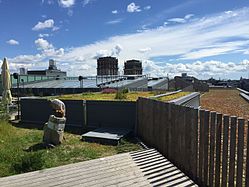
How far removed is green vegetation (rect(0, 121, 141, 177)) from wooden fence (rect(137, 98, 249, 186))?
5.66ft

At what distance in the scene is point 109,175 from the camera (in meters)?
4.98

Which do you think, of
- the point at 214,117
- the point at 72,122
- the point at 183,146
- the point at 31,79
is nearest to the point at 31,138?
the point at 72,122

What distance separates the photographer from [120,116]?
10117 millimetres

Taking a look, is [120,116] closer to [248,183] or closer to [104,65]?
[248,183]

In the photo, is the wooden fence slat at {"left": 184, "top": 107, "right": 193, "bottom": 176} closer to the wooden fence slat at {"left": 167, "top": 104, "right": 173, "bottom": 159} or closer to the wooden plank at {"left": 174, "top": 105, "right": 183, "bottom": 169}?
the wooden plank at {"left": 174, "top": 105, "right": 183, "bottom": 169}

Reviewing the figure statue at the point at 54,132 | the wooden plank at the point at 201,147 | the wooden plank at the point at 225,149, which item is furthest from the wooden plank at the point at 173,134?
the figure statue at the point at 54,132

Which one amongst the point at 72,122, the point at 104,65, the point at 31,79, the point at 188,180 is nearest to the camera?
the point at 188,180

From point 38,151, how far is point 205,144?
4.85 metres

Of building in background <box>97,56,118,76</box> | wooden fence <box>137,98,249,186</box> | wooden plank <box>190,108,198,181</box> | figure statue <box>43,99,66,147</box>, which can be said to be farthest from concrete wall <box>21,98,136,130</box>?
building in background <box>97,56,118,76</box>

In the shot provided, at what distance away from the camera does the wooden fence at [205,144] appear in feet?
12.3

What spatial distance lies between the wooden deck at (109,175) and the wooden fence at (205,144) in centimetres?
33

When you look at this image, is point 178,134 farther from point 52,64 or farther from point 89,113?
point 52,64

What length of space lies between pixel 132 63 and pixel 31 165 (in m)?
80.3

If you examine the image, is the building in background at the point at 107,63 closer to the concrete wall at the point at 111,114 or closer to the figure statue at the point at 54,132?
the concrete wall at the point at 111,114
